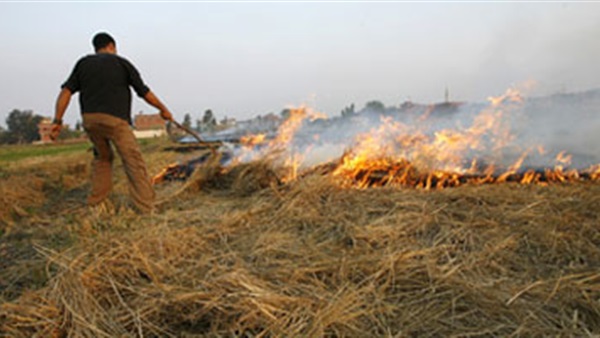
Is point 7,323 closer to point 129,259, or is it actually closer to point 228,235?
point 129,259

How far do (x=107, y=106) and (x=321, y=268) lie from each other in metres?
2.74

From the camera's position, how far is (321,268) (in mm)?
1725

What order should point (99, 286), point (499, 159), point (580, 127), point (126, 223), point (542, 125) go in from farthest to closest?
point (542, 125) → point (580, 127) → point (499, 159) → point (126, 223) → point (99, 286)

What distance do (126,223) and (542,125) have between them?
289 inches

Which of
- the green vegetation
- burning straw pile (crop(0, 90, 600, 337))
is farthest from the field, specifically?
the green vegetation

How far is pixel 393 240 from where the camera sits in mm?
2129

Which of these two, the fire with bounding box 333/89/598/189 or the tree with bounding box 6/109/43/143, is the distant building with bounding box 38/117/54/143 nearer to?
the tree with bounding box 6/109/43/143

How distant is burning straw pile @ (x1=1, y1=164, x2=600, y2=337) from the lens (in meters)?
1.34

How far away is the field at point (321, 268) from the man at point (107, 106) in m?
0.33

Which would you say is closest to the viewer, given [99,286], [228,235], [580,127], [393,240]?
[99,286]

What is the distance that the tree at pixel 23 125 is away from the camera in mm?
48194

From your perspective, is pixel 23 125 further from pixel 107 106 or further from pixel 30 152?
pixel 107 106

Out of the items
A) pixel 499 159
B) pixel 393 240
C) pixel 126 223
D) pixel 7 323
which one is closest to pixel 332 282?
pixel 393 240

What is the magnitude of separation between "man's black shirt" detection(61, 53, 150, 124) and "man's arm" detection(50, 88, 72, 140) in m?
0.06
